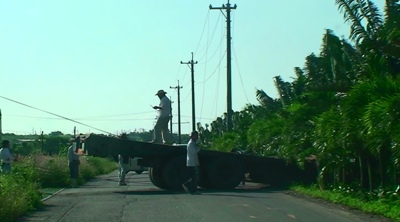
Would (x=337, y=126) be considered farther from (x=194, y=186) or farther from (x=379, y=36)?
(x=194, y=186)

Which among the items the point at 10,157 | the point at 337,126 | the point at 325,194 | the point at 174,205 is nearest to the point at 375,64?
the point at 337,126

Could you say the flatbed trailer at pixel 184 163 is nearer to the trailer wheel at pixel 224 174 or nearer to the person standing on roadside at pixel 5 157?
the trailer wheel at pixel 224 174

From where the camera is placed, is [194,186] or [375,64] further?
[194,186]

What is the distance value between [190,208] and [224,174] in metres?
6.70

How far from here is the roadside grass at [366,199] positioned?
1547cm

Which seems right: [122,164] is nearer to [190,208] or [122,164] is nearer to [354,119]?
[190,208]

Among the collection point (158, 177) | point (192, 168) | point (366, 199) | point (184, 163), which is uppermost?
point (184, 163)

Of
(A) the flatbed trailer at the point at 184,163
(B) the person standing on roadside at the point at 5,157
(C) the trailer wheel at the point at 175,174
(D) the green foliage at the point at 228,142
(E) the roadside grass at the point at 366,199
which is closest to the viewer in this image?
(E) the roadside grass at the point at 366,199

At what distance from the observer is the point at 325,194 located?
19.7 metres

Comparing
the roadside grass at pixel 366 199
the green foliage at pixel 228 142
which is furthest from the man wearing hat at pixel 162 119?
the green foliage at pixel 228 142

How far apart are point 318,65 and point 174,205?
1028 cm

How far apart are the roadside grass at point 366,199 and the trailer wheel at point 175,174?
3788 mm

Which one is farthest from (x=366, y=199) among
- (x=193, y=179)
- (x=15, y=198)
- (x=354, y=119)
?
(x=15, y=198)

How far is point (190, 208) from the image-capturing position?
16.3 metres
